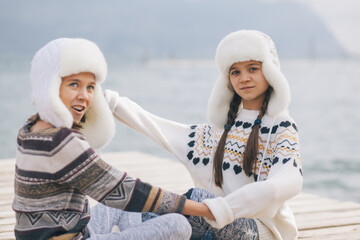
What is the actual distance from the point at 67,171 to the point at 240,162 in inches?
35.6

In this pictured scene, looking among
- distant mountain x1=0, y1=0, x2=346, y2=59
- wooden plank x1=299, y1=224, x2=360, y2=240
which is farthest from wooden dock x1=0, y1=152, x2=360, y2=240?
distant mountain x1=0, y1=0, x2=346, y2=59

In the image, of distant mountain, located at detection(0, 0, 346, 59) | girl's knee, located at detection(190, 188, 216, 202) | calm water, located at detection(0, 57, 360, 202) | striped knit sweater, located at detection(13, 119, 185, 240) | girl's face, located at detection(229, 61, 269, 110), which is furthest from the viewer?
distant mountain, located at detection(0, 0, 346, 59)

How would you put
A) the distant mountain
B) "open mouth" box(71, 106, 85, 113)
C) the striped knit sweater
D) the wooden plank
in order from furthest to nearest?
the distant mountain
the wooden plank
"open mouth" box(71, 106, 85, 113)
the striped knit sweater

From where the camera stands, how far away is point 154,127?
103 inches

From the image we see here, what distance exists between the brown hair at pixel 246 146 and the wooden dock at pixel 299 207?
74cm

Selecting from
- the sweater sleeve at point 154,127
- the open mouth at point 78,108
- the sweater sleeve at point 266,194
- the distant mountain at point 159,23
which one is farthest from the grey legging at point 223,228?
the distant mountain at point 159,23

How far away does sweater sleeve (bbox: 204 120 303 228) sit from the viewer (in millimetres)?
2012

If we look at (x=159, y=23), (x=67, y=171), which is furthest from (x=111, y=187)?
(x=159, y=23)

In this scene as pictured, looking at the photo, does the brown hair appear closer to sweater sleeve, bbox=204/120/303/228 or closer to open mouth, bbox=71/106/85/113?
sweater sleeve, bbox=204/120/303/228

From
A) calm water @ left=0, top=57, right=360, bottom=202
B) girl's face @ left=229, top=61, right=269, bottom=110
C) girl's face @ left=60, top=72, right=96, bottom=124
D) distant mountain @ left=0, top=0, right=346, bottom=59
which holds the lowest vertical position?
girl's face @ left=60, top=72, right=96, bottom=124

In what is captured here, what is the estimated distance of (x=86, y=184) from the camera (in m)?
1.79

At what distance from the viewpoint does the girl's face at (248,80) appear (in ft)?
7.61

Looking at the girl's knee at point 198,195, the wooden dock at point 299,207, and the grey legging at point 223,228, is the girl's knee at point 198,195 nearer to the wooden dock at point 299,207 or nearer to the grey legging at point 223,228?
the grey legging at point 223,228

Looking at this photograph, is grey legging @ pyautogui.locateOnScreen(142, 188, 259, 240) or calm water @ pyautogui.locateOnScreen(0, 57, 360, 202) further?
calm water @ pyautogui.locateOnScreen(0, 57, 360, 202)
